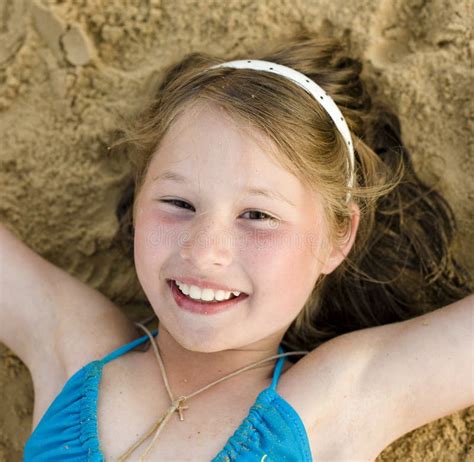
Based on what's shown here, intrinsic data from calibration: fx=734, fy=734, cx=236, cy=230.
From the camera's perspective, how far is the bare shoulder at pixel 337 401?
1.76m

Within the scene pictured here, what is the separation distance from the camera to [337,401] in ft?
5.84

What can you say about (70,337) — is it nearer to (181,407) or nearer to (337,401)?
(181,407)

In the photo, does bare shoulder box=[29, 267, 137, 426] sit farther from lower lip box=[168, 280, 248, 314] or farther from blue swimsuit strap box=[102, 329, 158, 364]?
lower lip box=[168, 280, 248, 314]

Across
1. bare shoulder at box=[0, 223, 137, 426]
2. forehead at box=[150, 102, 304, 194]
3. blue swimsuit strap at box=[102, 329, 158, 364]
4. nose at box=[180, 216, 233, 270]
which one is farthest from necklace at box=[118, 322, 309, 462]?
forehead at box=[150, 102, 304, 194]

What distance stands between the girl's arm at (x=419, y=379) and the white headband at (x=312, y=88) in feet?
1.34

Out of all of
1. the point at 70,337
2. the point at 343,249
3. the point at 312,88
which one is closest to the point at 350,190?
the point at 343,249

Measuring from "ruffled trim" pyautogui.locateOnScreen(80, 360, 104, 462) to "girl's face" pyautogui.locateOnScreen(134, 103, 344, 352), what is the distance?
260mm

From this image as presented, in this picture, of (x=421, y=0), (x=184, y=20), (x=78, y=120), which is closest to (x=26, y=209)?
(x=78, y=120)

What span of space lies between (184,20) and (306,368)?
44.8 inches

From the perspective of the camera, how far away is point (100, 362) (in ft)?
6.30

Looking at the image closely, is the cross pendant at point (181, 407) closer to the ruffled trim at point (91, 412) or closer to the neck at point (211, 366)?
the neck at point (211, 366)

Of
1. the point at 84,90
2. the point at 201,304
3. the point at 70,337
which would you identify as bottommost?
the point at 70,337

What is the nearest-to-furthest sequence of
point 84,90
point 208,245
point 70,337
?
point 208,245
point 70,337
point 84,90

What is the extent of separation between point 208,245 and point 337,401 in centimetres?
50
